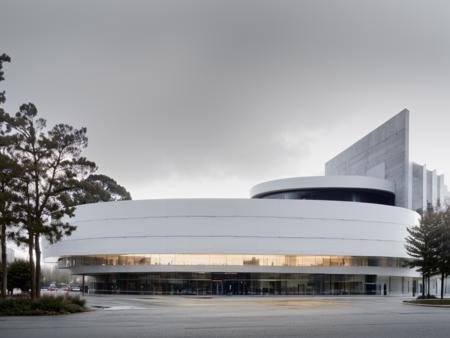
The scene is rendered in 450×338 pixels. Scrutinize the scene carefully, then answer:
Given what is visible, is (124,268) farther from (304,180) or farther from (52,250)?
(304,180)

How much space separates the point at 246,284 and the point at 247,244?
507 centimetres

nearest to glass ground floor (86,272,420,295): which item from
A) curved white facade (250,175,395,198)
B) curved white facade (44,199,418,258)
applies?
curved white facade (44,199,418,258)

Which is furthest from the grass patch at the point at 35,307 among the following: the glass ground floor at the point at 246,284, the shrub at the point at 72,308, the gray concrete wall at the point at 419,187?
the gray concrete wall at the point at 419,187

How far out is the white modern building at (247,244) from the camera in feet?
222

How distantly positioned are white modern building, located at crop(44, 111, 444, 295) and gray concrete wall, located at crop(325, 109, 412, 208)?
270 millimetres

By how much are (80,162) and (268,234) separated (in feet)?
121

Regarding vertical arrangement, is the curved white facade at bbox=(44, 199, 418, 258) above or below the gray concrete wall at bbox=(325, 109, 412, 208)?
below

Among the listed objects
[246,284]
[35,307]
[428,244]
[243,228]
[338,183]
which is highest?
[338,183]

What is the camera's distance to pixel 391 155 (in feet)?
252

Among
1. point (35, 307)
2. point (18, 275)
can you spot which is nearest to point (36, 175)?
point (35, 307)

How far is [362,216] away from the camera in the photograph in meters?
70.5

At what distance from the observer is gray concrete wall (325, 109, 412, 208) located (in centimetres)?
7294

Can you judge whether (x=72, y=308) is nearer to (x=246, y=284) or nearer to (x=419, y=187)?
(x=246, y=284)

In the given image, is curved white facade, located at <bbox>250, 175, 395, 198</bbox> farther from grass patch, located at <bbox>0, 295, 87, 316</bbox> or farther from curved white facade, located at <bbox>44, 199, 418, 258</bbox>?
grass patch, located at <bbox>0, 295, 87, 316</bbox>
